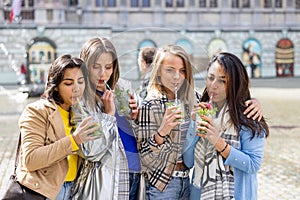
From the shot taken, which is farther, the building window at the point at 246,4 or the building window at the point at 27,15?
the building window at the point at 246,4

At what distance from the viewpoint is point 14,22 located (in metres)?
30.3

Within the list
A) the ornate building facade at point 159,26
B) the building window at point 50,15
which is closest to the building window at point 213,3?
the ornate building facade at point 159,26

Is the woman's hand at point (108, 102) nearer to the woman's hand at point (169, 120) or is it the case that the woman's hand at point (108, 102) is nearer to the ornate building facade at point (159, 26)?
the woman's hand at point (169, 120)

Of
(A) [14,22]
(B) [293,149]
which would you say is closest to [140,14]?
(A) [14,22]

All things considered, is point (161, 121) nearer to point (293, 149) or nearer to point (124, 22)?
point (293, 149)

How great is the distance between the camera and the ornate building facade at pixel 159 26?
3000 centimetres

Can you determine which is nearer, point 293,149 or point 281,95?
point 293,149

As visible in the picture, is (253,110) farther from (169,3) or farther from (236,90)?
(169,3)

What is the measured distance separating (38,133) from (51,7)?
92.5ft

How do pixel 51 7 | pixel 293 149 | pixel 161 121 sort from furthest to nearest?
pixel 51 7, pixel 293 149, pixel 161 121

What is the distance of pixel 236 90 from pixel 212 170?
496 mm

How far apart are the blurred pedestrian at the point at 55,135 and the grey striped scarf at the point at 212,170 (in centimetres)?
68

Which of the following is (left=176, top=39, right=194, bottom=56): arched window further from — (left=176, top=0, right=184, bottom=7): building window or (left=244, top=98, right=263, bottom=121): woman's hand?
(left=176, top=0, right=184, bottom=7): building window

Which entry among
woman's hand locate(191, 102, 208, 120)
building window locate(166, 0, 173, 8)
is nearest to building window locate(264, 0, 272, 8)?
building window locate(166, 0, 173, 8)
